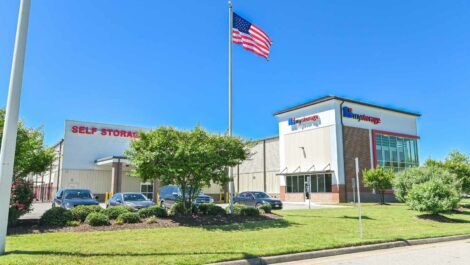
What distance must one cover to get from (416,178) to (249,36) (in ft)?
43.3

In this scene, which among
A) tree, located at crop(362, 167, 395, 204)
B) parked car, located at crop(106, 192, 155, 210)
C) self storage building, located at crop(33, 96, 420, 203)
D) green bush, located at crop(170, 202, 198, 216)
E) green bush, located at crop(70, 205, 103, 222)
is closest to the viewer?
green bush, located at crop(70, 205, 103, 222)

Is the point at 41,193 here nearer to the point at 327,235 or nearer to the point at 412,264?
the point at 327,235

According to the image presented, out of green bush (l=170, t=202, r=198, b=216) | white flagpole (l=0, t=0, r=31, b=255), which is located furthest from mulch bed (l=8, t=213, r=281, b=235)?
white flagpole (l=0, t=0, r=31, b=255)

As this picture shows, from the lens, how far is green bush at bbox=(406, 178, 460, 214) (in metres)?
19.6

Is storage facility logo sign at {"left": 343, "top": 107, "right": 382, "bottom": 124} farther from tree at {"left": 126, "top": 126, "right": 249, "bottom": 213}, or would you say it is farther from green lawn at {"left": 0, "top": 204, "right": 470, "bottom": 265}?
green lawn at {"left": 0, "top": 204, "right": 470, "bottom": 265}

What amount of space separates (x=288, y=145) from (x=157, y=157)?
3061 centimetres

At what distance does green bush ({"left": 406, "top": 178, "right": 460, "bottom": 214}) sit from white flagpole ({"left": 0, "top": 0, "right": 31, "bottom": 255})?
19128mm

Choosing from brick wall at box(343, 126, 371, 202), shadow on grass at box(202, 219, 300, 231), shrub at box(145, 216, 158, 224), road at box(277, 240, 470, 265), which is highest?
brick wall at box(343, 126, 371, 202)

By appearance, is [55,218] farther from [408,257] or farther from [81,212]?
[408,257]

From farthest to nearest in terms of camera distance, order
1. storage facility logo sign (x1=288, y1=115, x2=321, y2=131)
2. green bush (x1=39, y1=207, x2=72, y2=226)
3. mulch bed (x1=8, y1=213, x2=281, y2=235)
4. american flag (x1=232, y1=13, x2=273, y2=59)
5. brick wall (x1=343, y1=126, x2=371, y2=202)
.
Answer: storage facility logo sign (x1=288, y1=115, x2=321, y2=131) → brick wall (x1=343, y1=126, x2=371, y2=202) → american flag (x1=232, y1=13, x2=273, y2=59) → green bush (x1=39, y1=207, x2=72, y2=226) → mulch bed (x1=8, y1=213, x2=281, y2=235)

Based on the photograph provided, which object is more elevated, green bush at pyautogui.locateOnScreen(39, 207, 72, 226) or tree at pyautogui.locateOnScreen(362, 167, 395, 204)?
tree at pyautogui.locateOnScreen(362, 167, 395, 204)

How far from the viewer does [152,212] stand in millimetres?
16156

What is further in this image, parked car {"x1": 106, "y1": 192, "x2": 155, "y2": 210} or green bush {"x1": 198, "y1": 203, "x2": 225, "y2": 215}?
parked car {"x1": 106, "y1": 192, "x2": 155, "y2": 210}

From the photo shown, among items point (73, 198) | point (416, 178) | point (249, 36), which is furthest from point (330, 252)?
point (73, 198)
